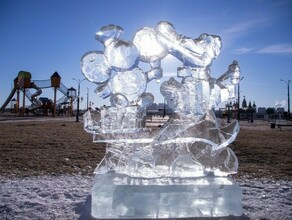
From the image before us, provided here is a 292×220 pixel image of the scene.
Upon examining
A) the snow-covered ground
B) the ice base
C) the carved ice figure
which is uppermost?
the carved ice figure

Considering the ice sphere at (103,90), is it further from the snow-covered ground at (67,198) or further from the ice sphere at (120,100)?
the snow-covered ground at (67,198)

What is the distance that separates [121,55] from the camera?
4082 millimetres

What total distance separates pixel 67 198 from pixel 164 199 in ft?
5.84

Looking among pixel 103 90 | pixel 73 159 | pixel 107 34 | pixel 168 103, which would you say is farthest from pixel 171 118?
pixel 73 159

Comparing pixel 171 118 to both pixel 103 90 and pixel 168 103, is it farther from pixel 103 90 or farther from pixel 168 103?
pixel 103 90

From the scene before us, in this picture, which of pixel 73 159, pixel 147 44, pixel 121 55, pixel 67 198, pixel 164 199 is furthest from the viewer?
pixel 73 159

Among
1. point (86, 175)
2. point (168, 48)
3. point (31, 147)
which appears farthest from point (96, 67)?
point (31, 147)

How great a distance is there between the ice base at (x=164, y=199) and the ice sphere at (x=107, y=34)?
1901mm

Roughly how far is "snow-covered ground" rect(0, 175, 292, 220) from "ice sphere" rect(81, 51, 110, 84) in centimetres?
185

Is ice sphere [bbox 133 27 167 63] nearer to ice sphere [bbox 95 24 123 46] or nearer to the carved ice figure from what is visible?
the carved ice figure

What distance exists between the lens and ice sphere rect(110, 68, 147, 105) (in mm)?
4453

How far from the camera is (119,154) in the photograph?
14.8 ft

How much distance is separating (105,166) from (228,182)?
5.88 ft

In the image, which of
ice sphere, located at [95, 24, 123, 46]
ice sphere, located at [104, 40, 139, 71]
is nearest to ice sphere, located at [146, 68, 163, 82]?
ice sphere, located at [104, 40, 139, 71]
